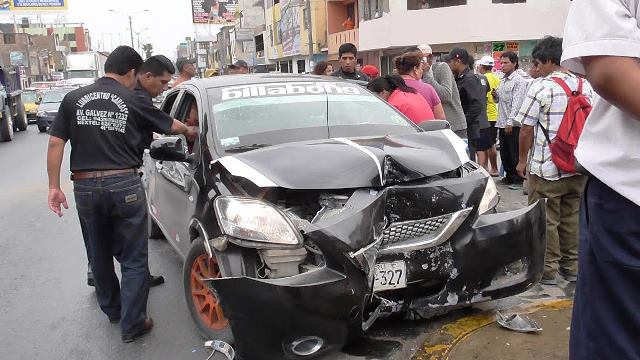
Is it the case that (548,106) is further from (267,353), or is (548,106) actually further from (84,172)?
(84,172)

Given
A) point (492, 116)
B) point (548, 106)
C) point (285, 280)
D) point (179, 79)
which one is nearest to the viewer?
point (285, 280)

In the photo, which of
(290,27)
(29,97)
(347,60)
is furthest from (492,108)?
(290,27)

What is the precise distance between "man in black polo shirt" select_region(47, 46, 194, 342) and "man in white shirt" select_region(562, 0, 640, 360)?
2.71 m

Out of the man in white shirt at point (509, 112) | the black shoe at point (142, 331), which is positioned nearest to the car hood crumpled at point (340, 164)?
the black shoe at point (142, 331)

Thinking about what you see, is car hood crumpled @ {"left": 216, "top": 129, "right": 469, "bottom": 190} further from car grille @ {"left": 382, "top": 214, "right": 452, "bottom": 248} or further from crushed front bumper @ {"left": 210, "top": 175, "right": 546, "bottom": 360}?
car grille @ {"left": 382, "top": 214, "right": 452, "bottom": 248}

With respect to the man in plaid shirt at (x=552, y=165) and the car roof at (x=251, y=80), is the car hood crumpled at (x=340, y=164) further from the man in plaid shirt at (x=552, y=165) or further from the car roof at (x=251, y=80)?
the car roof at (x=251, y=80)

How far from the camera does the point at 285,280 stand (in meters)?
2.56

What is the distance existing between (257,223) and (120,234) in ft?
3.98

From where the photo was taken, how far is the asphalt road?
3.34 meters

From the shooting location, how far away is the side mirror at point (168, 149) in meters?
3.52

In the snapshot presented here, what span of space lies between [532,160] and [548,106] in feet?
1.42

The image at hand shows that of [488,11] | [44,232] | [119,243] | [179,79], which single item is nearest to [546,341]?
[119,243]

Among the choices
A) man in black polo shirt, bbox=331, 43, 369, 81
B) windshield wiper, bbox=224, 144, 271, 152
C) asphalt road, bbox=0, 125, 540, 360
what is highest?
man in black polo shirt, bbox=331, 43, 369, 81

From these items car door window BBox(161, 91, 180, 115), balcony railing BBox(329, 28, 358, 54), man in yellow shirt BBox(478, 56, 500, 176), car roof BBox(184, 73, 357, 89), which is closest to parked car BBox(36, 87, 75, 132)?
balcony railing BBox(329, 28, 358, 54)
